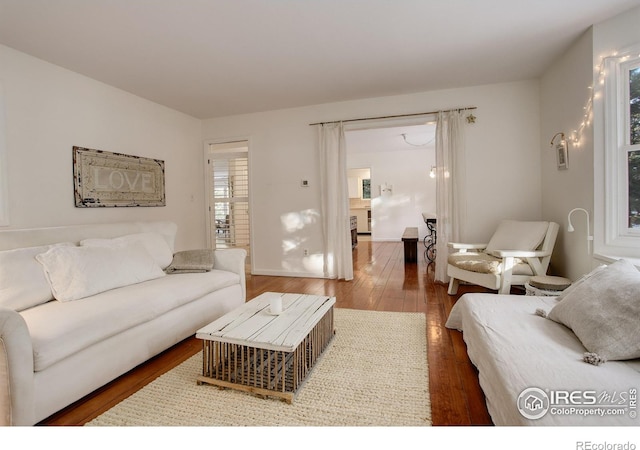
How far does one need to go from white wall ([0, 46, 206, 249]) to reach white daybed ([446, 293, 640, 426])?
12.2ft

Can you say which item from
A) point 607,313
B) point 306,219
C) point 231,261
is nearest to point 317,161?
point 306,219

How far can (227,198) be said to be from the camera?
5.13 metres

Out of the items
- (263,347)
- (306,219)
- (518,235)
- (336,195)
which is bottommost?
(263,347)

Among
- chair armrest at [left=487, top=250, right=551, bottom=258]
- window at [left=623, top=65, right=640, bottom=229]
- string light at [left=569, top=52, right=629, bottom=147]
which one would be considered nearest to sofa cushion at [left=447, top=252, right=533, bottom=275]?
chair armrest at [left=487, top=250, right=551, bottom=258]

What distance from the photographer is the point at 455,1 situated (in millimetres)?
2256

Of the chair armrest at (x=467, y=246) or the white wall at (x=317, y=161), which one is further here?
the white wall at (x=317, y=161)

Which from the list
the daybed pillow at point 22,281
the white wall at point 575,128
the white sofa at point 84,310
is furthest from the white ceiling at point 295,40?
the daybed pillow at point 22,281

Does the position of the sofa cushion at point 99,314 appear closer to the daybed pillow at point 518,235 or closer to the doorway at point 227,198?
the doorway at point 227,198

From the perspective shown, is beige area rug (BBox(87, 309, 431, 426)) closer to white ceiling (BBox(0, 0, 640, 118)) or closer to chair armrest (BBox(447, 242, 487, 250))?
chair armrest (BBox(447, 242, 487, 250))

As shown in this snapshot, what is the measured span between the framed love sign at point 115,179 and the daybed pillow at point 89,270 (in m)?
1.25

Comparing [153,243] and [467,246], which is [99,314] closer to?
[153,243]

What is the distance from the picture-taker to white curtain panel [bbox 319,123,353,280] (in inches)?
175

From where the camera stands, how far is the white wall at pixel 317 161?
12.6 feet

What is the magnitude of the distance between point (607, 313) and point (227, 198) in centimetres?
472
